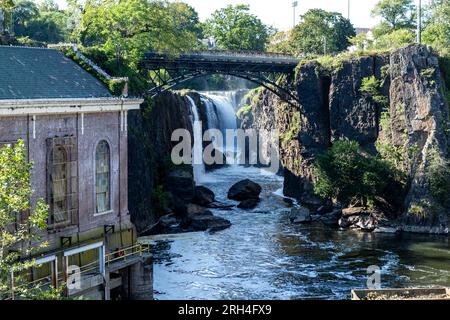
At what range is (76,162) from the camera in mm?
29047

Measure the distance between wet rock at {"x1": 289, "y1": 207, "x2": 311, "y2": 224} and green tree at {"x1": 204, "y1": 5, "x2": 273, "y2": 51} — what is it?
5902cm

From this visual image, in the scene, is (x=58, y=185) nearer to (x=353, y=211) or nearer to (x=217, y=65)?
(x=353, y=211)

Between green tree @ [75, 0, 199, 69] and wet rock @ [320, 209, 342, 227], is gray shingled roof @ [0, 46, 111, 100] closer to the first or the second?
green tree @ [75, 0, 199, 69]

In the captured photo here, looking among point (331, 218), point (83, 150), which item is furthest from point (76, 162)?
point (331, 218)

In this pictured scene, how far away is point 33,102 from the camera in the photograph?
2655 centimetres

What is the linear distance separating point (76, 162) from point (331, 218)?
3283 cm

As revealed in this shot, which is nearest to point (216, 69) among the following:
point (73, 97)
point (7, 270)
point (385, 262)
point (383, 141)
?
point (383, 141)

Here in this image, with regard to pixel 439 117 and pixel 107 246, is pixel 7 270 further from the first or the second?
pixel 439 117

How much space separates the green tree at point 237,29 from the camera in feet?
380

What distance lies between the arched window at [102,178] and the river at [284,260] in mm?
7678

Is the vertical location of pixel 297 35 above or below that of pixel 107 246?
above

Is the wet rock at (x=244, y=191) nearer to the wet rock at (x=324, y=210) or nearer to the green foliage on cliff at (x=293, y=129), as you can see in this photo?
the wet rock at (x=324, y=210)

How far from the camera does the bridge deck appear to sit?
64125 mm

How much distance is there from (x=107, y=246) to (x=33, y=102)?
23.4 feet
